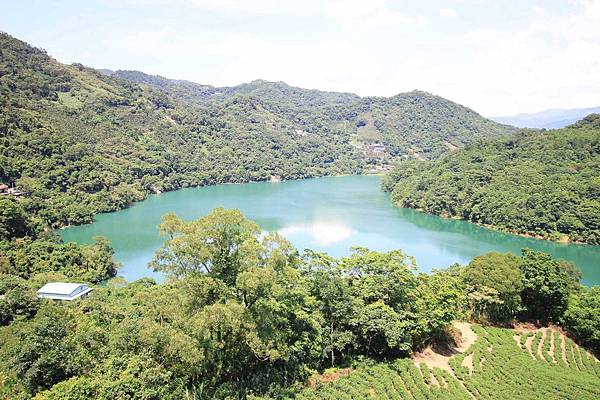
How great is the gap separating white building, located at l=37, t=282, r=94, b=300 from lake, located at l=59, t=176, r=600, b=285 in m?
7.33

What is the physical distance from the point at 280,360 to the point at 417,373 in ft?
19.0

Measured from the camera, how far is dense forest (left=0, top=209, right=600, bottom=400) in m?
13.3

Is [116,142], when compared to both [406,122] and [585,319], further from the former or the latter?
[406,122]

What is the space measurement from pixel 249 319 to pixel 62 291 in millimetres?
21928

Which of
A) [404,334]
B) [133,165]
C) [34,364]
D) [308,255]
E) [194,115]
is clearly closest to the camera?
[34,364]

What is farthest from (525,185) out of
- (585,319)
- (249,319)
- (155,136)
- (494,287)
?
(155,136)

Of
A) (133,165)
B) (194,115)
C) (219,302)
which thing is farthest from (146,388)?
(194,115)

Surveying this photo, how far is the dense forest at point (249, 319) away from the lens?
13.3 meters

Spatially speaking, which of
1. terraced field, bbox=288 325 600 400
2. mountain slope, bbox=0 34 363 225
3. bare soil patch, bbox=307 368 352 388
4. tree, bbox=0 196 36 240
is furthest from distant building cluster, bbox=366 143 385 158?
bare soil patch, bbox=307 368 352 388

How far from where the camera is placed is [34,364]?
1421 cm

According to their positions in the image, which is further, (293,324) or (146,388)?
(293,324)

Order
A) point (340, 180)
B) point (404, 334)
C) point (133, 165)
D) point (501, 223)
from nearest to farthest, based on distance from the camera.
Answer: point (404, 334) < point (501, 223) < point (133, 165) < point (340, 180)

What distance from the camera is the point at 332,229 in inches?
2162

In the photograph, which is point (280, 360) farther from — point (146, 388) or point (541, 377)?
point (541, 377)
